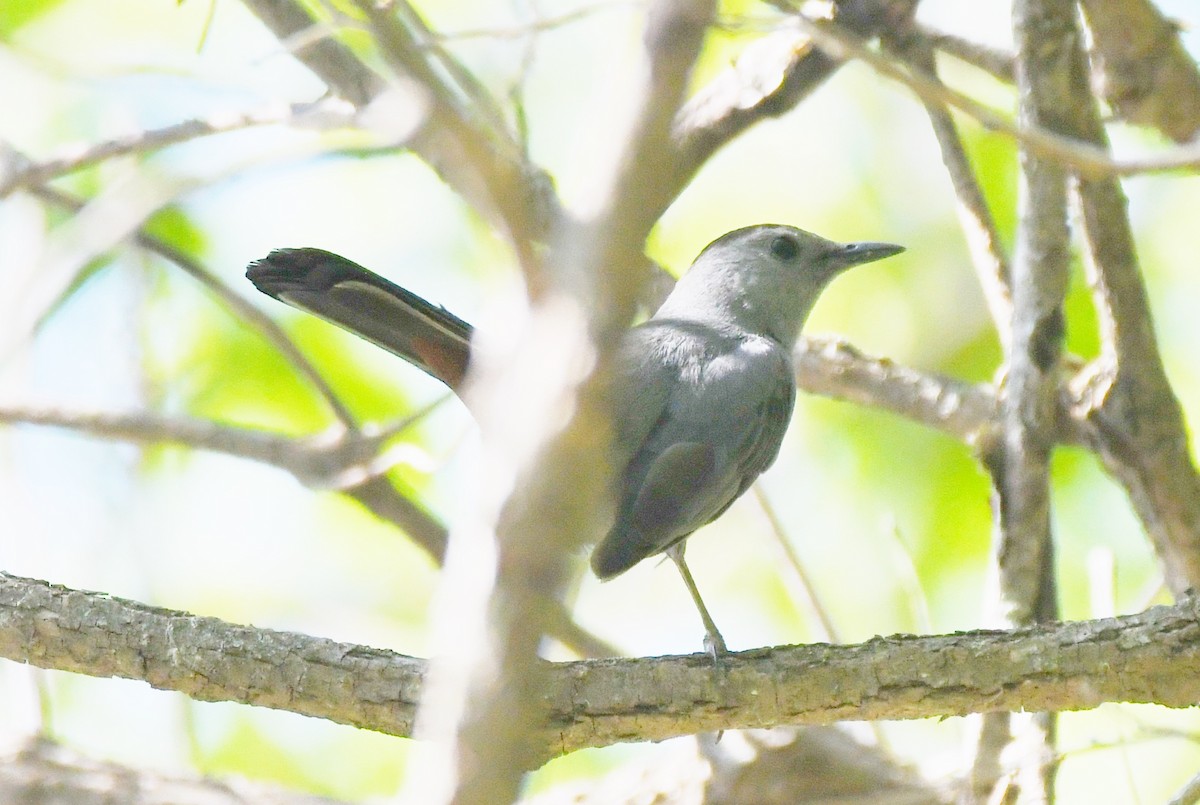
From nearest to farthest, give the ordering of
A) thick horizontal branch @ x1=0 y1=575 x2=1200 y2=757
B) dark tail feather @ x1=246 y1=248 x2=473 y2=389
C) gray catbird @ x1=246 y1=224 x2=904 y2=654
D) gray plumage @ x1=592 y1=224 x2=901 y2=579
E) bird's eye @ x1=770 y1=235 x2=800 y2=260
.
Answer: thick horizontal branch @ x1=0 y1=575 x2=1200 y2=757
dark tail feather @ x1=246 y1=248 x2=473 y2=389
gray catbird @ x1=246 y1=224 x2=904 y2=654
gray plumage @ x1=592 y1=224 x2=901 y2=579
bird's eye @ x1=770 y1=235 x2=800 y2=260

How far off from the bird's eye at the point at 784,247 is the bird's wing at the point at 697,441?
30.3 inches

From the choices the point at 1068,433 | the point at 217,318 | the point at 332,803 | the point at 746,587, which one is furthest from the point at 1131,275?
the point at 217,318

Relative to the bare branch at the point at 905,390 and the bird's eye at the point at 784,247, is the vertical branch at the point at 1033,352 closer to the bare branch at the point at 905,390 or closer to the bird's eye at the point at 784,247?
the bare branch at the point at 905,390

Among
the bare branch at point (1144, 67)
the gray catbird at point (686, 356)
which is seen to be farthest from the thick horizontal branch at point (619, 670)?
the bare branch at point (1144, 67)

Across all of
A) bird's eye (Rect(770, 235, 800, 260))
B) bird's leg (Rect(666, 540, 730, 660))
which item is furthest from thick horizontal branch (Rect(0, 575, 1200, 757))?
bird's eye (Rect(770, 235, 800, 260))

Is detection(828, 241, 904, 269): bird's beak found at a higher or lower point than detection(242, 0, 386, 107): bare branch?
lower

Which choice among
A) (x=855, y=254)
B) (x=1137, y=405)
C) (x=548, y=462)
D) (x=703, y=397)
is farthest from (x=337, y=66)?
(x=548, y=462)

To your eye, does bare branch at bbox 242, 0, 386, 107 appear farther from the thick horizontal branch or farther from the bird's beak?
the thick horizontal branch

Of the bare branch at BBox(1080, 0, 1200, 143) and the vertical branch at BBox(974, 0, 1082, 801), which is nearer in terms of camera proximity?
the vertical branch at BBox(974, 0, 1082, 801)

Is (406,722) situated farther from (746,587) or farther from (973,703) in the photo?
(746,587)

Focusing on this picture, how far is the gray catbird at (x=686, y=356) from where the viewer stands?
146 inches

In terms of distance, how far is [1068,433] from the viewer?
462 centimetres

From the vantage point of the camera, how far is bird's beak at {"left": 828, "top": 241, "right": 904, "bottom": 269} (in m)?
5.44

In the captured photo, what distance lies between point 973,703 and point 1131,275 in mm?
1806
